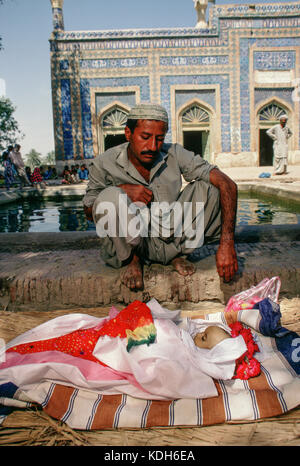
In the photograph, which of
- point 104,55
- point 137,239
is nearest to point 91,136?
point 104,55

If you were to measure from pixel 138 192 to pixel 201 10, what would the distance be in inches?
654

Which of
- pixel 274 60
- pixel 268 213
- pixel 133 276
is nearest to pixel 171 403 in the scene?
pixel 133 276

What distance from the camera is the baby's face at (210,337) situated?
1.47 m

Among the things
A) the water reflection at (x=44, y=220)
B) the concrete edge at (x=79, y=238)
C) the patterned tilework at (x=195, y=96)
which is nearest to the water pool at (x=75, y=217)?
the water reflection at (x=44, y=220)

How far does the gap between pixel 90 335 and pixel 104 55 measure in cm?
1533

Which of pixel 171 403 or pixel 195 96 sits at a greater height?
pixel 195 96

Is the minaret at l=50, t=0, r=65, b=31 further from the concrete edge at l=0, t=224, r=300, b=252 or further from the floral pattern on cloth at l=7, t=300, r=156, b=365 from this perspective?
the floral pattern on cloth at l=7, t=300, r=156, b=365

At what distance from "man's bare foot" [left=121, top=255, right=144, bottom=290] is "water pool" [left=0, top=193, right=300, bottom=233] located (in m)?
2.46

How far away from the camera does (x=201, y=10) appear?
50.1 feet

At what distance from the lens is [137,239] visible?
1738 mm

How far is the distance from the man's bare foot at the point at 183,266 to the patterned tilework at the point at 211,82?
13.4 m

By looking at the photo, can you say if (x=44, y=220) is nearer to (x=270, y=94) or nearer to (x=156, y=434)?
(x=156, y=434)

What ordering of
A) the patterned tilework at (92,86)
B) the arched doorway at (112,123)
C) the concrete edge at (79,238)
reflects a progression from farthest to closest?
the arched doorway at (112,123) < the patterned tilework at (92,86) < the concrete edge at (79,238)

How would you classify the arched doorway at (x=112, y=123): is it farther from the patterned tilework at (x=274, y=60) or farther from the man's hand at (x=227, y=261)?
the man's hand at (x=227, y=261)
